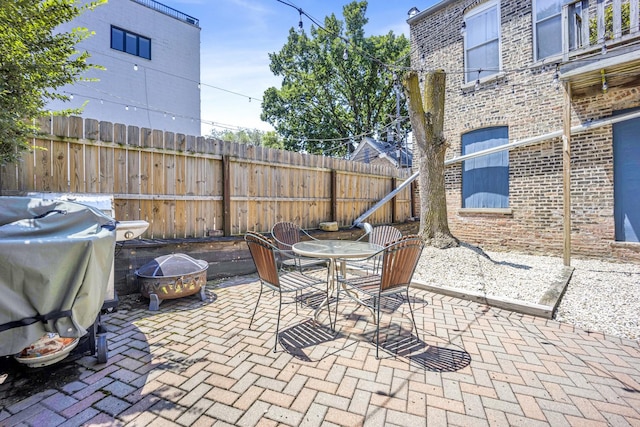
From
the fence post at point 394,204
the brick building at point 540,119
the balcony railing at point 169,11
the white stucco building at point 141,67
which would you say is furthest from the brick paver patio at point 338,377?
the balcony railing at point 169,11

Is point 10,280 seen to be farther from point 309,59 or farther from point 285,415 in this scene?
point 309,59

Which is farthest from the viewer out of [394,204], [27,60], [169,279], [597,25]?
[394,204]

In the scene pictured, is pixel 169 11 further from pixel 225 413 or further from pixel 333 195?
pixel 225 413

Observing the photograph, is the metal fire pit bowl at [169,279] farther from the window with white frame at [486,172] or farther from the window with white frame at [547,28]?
the window with white frame at [547,28]

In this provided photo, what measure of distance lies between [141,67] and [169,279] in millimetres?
11958

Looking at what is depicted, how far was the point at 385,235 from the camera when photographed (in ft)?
13.3

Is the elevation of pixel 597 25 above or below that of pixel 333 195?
above

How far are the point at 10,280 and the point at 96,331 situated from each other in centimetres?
94

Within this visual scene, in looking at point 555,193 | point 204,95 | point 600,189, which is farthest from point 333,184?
point 204,95

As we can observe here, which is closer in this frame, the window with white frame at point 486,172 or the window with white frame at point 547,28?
the window with white frame at point 547,28

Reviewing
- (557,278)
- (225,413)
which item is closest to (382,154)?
(557,278)

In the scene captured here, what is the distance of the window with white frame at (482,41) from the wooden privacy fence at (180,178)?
4.26 meters

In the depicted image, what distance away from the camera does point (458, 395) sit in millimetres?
1932

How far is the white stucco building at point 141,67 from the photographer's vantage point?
1079cm
